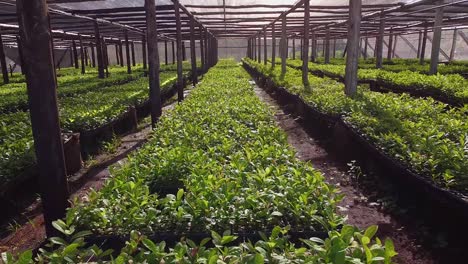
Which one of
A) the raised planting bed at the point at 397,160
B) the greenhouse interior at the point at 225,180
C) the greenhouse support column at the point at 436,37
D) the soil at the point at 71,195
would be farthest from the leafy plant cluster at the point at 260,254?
the greenhouse support column at the point at 436,37

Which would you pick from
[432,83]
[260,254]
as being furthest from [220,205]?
[432,83]

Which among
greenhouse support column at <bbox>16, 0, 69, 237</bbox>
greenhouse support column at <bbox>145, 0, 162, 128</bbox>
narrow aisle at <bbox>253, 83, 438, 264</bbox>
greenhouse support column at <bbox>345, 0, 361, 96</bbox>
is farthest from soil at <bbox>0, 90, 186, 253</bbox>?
greenhouse support column at <bbox>345, 0, 361, 96</bbox>

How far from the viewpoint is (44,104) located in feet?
11.4

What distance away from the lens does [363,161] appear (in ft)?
20.9

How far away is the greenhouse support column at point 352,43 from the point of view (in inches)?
371

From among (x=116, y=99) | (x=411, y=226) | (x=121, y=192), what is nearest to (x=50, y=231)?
(x=121, y=192)

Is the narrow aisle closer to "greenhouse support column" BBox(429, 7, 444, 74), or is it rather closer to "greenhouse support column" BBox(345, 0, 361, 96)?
"greenhouse support column" BBox(345, 0, 361, 96)

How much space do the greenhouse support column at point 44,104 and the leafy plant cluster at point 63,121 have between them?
1339mm

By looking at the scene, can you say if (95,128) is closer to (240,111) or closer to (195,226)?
(240,111)

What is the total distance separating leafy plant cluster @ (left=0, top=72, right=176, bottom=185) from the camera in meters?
4.81

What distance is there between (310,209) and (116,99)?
805cm

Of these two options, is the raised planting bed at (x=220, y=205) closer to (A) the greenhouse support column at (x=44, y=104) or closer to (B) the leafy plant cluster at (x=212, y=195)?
(B) the leafy plant cluster at (x=212, y=195)

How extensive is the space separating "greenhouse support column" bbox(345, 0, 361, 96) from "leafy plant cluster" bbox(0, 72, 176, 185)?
6076 millimetres

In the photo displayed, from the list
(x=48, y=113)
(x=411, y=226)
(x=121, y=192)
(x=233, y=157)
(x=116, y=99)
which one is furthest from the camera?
(x=116, y=99)
